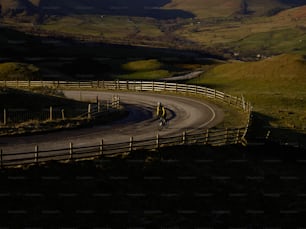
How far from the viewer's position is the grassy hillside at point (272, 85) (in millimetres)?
62562

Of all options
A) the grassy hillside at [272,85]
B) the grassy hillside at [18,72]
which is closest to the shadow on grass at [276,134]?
the grassy hillside at [272,85]

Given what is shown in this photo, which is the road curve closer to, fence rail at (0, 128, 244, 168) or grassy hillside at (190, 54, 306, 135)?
fence rail at (0, 128, 244, 168)

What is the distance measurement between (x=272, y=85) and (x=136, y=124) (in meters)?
50.7

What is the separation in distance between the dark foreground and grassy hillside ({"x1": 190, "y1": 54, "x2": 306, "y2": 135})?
22756 millimetres

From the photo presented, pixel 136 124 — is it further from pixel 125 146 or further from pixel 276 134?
pixel 276 134

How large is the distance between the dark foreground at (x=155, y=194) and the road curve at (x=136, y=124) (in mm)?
5328

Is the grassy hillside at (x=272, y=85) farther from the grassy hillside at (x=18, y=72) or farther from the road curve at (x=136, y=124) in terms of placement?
the grassy hillside at (x=18, y=72)

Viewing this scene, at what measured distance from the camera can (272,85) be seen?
91250mm

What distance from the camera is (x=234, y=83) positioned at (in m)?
96.2

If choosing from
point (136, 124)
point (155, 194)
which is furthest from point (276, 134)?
point (155, 194)

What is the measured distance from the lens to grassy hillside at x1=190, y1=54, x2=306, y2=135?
205 feet

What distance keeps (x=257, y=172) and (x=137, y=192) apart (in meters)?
9.71

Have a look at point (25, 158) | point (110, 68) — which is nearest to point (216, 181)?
point (25, 158)

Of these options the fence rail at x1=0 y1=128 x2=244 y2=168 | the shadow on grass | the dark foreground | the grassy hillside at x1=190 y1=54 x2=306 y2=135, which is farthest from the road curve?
the grassy hillside at x1=190 y1=54 x2=306 y2=135
